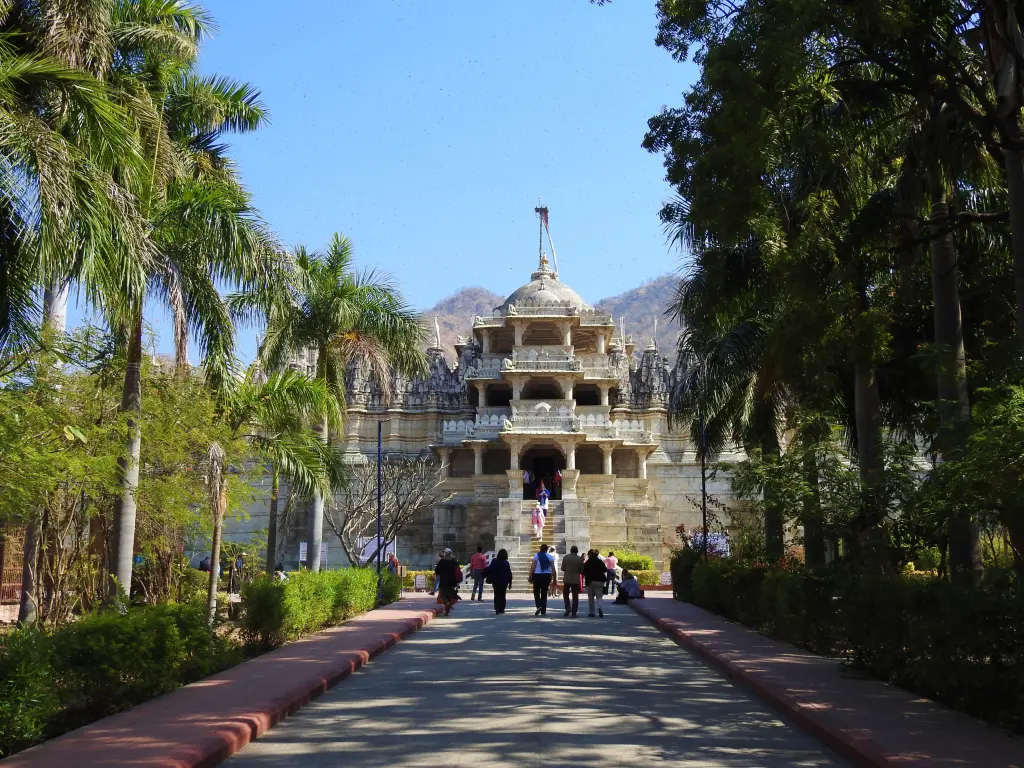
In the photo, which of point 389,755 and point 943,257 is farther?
point 943,257

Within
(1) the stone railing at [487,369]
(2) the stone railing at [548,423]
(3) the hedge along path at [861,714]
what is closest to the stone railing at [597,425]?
(2) the stone railing at [548,423]

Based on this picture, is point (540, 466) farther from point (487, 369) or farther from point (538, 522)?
point (538, 522)

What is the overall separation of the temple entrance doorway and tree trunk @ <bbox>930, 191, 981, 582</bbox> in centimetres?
3193

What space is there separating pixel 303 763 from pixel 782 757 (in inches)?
137

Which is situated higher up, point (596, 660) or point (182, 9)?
point (182, 9)

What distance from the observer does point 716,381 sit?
2148 cm

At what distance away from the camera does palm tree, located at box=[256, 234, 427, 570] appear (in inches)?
827

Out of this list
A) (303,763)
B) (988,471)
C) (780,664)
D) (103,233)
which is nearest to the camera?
(303,763)

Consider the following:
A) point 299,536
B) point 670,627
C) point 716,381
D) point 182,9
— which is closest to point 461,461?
point 299,536

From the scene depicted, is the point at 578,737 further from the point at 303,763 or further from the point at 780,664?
the point at 780,664

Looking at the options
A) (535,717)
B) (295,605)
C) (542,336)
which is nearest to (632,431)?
(542,336)

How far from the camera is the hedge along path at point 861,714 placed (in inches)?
274

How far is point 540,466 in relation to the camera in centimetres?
4766

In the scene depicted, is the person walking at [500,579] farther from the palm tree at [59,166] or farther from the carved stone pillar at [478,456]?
the carved stone pillar at [478,456]
